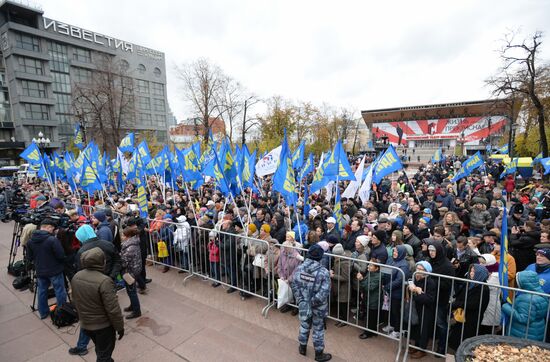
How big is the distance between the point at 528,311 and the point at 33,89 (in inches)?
2412

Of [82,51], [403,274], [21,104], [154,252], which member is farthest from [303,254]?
[82,51]

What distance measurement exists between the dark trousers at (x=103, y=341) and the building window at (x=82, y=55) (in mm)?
64305

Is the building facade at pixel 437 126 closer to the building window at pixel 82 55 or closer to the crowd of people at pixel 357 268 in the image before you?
the crowd of people at pixel 357 268

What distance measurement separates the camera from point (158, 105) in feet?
212

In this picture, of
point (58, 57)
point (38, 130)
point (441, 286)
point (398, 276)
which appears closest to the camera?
point (441, 286)

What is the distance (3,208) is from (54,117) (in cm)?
4335

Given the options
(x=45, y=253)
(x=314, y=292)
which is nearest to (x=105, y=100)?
(x=45, y=253)

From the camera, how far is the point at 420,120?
227 feet

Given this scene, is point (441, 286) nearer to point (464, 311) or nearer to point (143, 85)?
point (464, 311)

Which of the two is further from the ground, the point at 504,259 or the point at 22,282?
the point at 504,259

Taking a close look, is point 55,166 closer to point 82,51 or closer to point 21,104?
point 21,104

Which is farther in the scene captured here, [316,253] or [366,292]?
[366,292]

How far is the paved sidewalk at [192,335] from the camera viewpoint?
4.19 meters

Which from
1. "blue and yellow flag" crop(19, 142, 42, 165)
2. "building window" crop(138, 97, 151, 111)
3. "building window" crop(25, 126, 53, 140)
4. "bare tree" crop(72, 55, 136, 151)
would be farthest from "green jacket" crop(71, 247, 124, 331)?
"building window" crop(138, 97, 151, 111)
